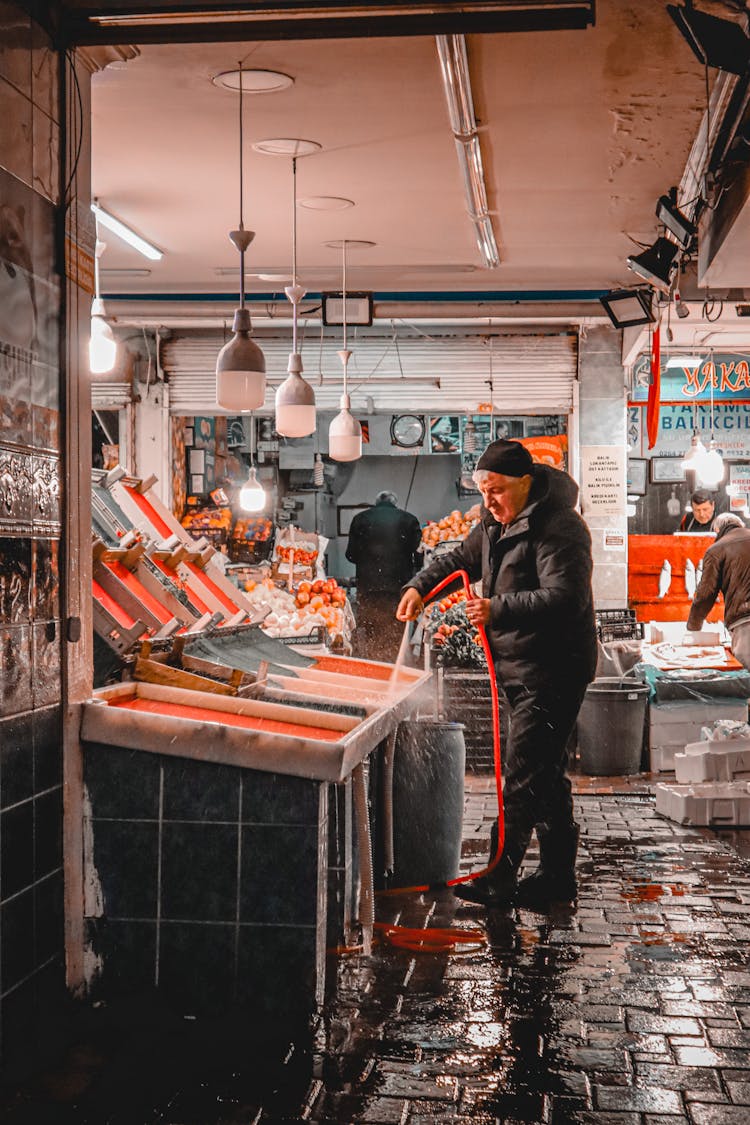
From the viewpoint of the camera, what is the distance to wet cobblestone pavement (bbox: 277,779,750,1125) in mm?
3758

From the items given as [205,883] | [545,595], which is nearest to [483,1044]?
[205,883]

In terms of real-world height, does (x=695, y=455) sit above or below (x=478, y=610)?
above

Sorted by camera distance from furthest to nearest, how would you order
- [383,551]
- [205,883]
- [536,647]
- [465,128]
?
[383,551] → [465,128] → [536,647] → [205,883]

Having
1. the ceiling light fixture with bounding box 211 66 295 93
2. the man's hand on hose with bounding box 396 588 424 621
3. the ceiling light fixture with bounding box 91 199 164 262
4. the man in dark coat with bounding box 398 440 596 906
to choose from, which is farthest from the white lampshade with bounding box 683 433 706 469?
the ceiling light fixture with bounding box 211 66 295 93

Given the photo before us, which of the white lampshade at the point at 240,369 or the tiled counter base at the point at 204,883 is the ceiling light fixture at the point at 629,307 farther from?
the tiled counter base at the point at 204,883

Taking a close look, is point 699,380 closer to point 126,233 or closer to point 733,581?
point 733,581

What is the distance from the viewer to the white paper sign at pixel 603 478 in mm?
13102

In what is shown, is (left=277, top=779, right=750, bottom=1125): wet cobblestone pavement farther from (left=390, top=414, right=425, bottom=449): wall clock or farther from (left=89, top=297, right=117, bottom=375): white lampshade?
(left=390, top=414, right=425, bottom=449): wall clock

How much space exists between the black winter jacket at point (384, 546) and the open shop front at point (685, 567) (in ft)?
9.24

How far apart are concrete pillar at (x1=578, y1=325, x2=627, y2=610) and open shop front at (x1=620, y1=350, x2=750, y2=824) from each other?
2.06 ft

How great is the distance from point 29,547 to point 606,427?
985 cm

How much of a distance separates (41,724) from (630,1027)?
247 cm

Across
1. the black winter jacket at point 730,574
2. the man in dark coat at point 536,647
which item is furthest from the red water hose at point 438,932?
the black winter jacket at point 730,574

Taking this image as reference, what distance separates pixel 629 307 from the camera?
31.2ft
